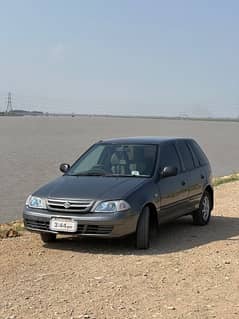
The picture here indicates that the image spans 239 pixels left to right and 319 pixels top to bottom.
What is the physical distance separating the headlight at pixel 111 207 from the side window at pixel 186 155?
2439 millimetres

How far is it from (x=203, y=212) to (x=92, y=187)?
→ 9.89ft

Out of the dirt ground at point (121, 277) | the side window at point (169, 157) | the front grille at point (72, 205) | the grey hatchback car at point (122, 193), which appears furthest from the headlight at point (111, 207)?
the side window at point (169, 157)

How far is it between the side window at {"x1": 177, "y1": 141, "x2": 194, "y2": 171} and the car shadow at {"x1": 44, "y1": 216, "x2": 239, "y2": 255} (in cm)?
104

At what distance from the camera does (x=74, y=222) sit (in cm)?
808

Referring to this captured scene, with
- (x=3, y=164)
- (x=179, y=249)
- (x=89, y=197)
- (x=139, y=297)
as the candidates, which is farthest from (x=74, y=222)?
(x=3, y=164)

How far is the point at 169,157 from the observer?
9820 millimetres

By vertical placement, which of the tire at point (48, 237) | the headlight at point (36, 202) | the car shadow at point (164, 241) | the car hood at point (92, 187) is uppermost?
the car hood at point (92, 187)

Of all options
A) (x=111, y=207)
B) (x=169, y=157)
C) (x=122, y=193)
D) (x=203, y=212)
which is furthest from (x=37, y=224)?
(x=203, y=212)

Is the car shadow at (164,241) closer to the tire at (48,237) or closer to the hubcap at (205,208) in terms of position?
the tire at (48,237)

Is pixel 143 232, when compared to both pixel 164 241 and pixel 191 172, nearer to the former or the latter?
pixel 164 241

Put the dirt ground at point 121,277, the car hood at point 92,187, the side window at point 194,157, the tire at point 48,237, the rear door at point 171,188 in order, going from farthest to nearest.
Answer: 1. the side window at point 194,157
2. the rear door at point 171,188
3. the tire at point 48,237
4. the car hood at point 92,187
5. the dirt ground at point 121,277

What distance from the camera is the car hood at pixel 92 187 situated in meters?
8.24


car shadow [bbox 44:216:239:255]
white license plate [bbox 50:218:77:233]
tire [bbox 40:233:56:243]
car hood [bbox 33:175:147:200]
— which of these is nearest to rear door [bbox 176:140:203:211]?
car shadow [bbox 44:216:239:255]

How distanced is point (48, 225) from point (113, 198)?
36.2 inches
